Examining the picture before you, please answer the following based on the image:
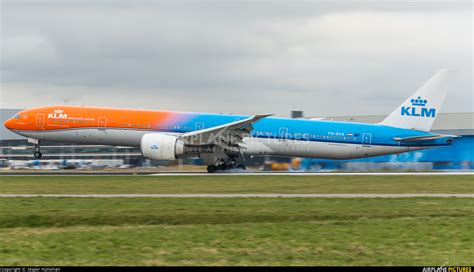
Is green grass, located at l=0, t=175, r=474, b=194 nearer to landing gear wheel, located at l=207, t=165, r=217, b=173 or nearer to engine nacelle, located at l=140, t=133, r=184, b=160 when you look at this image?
engine nacelle, located at l=140, t=133, r=184, b=160

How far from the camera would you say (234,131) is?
39.2 meters

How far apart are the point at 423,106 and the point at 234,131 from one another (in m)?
13.5

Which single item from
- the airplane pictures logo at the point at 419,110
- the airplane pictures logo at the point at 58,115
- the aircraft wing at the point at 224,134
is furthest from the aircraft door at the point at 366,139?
the airplane pictures logo at the point at 58,115

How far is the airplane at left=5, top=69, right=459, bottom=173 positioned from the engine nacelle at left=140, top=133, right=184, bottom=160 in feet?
0.29

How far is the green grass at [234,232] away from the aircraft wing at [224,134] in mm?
17226

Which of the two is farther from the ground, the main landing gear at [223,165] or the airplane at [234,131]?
the airplane at [234,131]

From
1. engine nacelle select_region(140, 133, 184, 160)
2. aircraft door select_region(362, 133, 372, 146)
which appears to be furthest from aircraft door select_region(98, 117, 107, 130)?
aircraft door select_region(362, 133, 372, 146)

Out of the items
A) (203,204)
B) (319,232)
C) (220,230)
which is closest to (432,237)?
(319,232)

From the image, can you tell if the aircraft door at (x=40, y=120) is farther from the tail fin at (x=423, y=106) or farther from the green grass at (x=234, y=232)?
the tail fin at (x=423, y=106)

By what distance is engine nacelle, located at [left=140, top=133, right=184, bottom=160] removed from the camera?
37.8 meters

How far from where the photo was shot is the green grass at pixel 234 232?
42.8 ft

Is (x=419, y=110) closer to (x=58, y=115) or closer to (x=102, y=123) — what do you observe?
→ (x=102, y=123)

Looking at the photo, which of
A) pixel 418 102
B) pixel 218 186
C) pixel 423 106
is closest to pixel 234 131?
pixel 218 186

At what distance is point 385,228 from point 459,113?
6111cm
